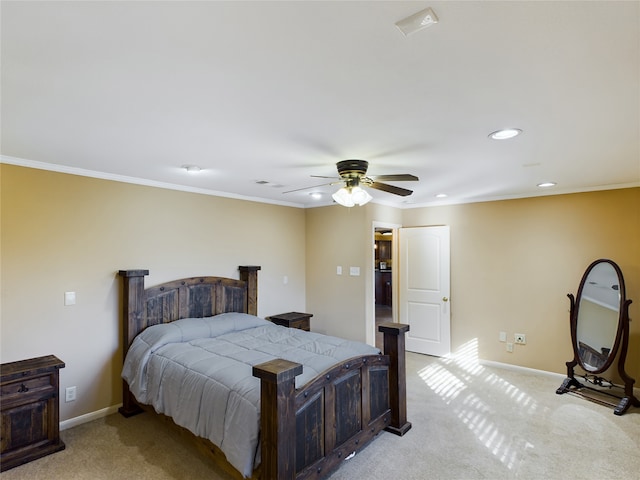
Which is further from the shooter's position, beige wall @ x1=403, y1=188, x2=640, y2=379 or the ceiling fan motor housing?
beige wall @ x1=403, y1=188, x2=640, y2=379

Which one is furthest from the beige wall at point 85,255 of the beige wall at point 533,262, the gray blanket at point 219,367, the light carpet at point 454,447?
the beige wall at point 533,262

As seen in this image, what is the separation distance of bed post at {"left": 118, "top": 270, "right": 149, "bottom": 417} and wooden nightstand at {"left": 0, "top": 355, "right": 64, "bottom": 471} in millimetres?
628

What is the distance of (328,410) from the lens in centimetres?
235

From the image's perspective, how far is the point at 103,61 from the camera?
140cm

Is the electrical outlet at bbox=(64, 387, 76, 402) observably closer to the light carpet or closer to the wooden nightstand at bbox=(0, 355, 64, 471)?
the light carpet

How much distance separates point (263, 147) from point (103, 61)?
1.20m

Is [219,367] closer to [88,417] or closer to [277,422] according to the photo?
[277,422]

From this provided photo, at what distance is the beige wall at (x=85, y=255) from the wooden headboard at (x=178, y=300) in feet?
0.43

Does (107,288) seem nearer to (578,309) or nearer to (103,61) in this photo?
(103,61)

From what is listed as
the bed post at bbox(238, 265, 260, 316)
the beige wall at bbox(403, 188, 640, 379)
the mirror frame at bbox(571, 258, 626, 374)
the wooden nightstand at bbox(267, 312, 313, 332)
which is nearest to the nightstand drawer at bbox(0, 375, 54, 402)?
the bed post at bbox(238, 265, 260, 316)

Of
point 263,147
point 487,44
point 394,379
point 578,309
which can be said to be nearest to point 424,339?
point 578,309

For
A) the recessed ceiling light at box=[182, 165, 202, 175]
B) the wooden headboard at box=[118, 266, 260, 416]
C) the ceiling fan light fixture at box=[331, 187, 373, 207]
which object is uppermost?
the recessed ceiling light at box=[182, 165, 202, 175]

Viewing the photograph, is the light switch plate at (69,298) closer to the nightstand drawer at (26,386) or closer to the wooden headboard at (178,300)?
the wooden headboard at (178,300)

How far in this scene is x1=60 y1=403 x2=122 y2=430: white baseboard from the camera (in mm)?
3072
